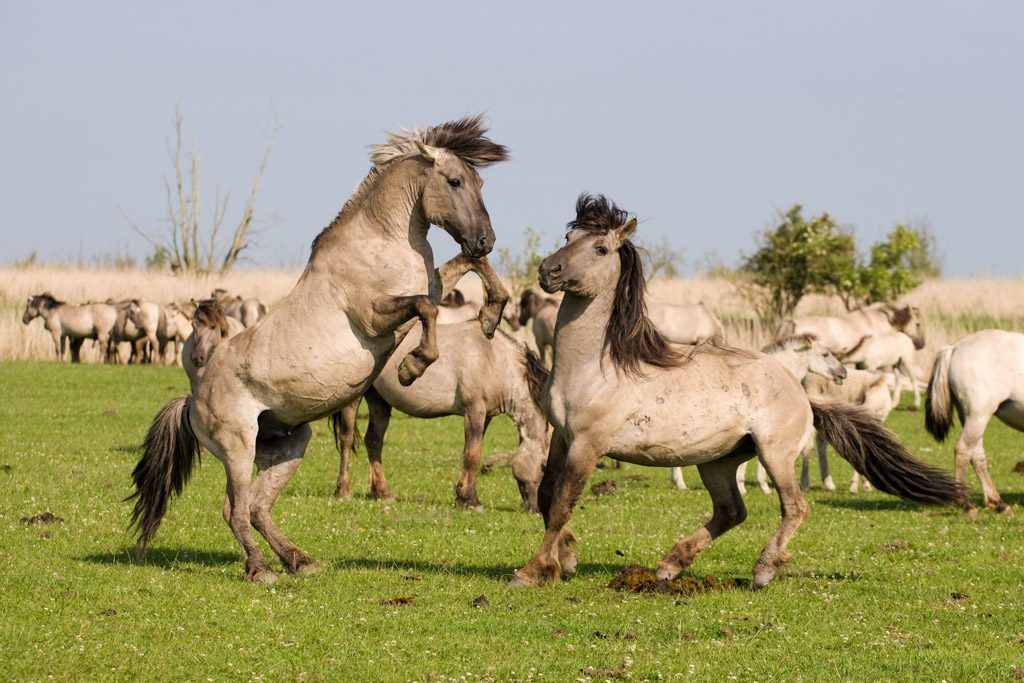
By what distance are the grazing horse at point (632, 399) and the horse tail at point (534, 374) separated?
5134 mm

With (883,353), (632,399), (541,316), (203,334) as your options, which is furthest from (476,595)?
Result: (541,316)

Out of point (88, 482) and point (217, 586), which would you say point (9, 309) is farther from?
A: point (217, 586)

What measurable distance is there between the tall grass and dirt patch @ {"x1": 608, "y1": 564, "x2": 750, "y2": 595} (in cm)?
2706

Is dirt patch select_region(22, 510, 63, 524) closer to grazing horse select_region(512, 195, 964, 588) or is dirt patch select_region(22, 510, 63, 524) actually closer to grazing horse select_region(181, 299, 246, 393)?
grazing horse select_region(512, 195, 964, 588)

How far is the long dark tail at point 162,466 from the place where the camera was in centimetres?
998

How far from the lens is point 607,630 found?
781cm

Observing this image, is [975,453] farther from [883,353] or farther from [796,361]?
[883,353]

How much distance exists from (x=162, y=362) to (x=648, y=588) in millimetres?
34225

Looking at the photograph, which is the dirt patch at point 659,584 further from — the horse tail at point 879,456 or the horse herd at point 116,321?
the horse herd at point 116,321

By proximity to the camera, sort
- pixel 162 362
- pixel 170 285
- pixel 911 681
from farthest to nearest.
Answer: pixel 170 285, pixel 162 362, pixel 911 681

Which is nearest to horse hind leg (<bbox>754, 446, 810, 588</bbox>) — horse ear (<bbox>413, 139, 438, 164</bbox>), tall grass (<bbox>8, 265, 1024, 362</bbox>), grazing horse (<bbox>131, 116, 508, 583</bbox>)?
grazing horse (<bbox>131, 116, 508, 583</bbox>)

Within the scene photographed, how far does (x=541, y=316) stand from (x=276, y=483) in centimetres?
2132

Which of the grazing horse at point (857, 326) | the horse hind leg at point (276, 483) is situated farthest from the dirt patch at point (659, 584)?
the grazing horse at point (857, 326)

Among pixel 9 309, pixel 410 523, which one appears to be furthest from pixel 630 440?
pixel 9 309
